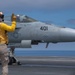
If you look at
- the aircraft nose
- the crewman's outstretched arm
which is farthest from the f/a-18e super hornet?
the crewman's outstretched arm

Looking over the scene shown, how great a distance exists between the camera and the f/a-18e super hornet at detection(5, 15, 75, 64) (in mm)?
19781

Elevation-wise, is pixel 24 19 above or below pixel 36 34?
above

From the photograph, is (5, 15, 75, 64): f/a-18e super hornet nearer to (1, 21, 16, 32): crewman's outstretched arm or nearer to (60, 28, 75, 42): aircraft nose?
(60, 28, 75, 42): aircraft nose

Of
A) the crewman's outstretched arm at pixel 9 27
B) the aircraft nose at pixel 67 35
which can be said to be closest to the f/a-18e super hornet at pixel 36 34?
the aircraft nose at pixel 67 35

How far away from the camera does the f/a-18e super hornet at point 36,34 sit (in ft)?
64.9

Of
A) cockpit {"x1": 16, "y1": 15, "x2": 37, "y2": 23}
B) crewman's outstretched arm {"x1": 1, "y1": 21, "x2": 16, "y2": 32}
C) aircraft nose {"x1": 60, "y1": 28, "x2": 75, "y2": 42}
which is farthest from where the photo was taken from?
cockpit {"x1": 16, "y1": 15, "x2": 37, "y2": 23}

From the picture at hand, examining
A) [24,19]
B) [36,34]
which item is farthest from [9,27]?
[24,19]

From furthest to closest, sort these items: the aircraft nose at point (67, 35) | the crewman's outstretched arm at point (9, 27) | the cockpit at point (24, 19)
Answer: the cockpit at point (24, 19)
the aircraft nose at point (67, 35)
the crewman's outstretched arm at point (9, 27)

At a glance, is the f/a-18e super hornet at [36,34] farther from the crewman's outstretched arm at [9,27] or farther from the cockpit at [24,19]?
the crewman's outstretched arm at [9,27]

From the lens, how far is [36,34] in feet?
66.1

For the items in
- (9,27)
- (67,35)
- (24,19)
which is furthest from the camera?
(24,19)

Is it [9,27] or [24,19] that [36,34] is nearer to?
[24,19]

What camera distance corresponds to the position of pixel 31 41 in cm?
2025

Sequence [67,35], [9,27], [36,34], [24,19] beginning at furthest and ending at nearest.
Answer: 1. [24,19]
2. [36,34]
3. [67,35]
4. [9,27]
